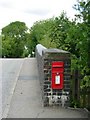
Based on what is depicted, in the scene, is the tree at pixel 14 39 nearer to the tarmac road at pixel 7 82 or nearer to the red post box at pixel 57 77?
the tarmac road at pixel 7 82

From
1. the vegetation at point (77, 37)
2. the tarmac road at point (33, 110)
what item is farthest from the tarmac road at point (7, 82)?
the vegetation at point (77, 37)

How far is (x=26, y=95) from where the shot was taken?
11812 millimetres

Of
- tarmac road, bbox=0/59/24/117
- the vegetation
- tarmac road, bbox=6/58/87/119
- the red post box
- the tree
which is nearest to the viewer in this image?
the vegetation

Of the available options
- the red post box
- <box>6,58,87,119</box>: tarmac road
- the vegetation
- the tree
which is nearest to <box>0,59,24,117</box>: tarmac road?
<box>6,58,87,119</box>: tarmac road

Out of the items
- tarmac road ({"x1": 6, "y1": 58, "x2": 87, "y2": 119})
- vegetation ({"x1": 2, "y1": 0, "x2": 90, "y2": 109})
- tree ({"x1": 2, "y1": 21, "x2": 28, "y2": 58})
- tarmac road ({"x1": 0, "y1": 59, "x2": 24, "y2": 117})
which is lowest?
tarmac road ({"x1": 6, "y1": 58, "x2": 87, "y2": 119})

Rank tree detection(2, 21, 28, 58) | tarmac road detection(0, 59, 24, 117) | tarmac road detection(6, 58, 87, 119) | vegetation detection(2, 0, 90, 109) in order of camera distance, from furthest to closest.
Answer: tree detection(2, 21, 28, 58) → tarmac road detection(0, 59, 24, 117) → tarmac road detection(6, 58, 87, 119) → vegetation detection(2, 0, 90, 109)

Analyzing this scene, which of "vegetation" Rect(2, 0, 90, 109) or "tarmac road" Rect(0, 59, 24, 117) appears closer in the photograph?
"vegetation" Rect(2, 0, 90, 109)

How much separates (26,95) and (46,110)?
2484 millimetres

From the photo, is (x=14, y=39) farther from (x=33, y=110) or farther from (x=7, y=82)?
(x=33, y=110)

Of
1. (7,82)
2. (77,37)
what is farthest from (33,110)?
(7,82)

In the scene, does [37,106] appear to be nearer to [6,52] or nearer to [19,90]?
[19,90]

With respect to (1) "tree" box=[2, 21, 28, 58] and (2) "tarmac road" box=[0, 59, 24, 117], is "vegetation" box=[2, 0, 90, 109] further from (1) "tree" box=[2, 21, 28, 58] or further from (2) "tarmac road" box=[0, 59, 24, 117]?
(1) "tree" box=[2, 21, 28, 58]

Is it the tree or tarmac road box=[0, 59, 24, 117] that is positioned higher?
the tree

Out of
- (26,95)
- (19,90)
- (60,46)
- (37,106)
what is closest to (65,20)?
(60,46)
